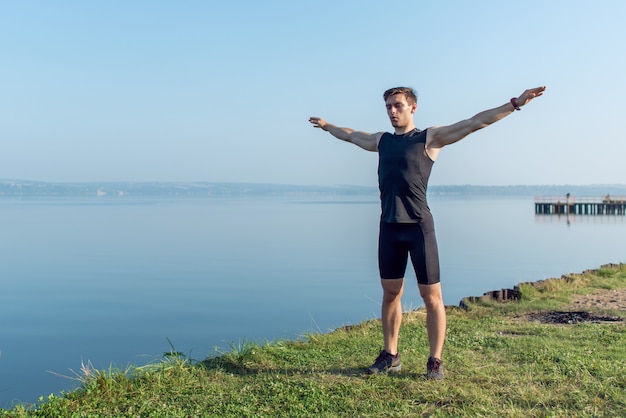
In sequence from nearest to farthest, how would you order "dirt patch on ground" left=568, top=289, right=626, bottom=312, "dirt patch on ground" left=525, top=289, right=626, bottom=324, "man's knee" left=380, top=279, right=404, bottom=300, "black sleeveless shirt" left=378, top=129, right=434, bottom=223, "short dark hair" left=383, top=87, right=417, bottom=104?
1. "black sleeveless shirt" left=378, top=129, right=434, bottom=223
2. "short dark hair" left=383, top=87, right=417, bottom=104
3. "man's knee" left=380, top=279, right=404, bottom=300
4. "dirt patch on ground" left=525, top=289, right=626, bottom=324
5. "dirt patch on ground" left=568, top=289, right=626, bottom=312

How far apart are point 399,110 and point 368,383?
2327 millimetres

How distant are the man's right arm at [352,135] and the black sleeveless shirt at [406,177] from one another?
306 millimetres

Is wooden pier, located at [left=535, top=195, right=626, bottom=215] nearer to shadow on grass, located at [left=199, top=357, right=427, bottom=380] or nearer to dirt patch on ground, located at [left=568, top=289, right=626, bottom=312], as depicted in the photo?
dirt patch on ground, located at [left=568, top=289, right=626, bottom=312]

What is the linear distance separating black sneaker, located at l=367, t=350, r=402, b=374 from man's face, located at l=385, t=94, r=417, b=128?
2.06 meters

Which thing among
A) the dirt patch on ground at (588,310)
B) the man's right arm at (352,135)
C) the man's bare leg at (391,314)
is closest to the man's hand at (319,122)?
the man's right arm at (352,135)

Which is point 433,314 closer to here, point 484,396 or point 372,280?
point 484,396

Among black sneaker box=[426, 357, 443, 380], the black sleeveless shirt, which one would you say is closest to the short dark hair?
the black sleeveless shirt

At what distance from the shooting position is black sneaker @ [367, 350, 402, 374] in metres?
5.34

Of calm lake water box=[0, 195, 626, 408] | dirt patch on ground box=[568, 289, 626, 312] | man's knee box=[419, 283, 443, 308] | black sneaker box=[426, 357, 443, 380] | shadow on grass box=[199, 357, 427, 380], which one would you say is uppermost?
man's knee box=[419, 283, 443, 308]

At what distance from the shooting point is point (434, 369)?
511 cm

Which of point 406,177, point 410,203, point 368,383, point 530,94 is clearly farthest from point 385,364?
point 530,94

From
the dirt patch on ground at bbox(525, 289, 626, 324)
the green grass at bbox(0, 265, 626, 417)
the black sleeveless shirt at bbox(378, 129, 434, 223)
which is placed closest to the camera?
the green grass at bbox(0, 265, 626, 417)

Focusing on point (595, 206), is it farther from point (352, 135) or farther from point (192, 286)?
point (352, 135)

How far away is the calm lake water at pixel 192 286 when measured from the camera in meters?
11.8
